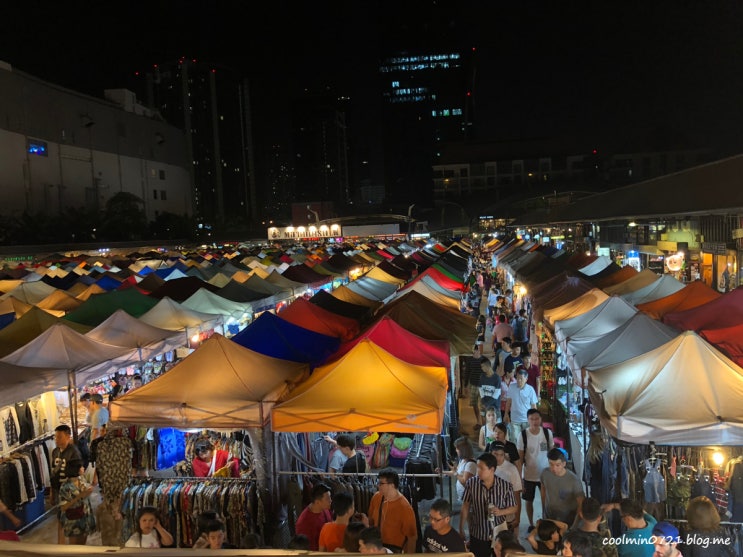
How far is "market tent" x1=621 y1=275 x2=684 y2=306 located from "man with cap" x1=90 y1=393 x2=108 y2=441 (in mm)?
8844

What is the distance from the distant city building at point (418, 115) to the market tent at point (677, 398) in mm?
135641

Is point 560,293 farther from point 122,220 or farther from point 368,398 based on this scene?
point 122,220

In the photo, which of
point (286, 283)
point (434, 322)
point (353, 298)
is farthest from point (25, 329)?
point (286, 283)

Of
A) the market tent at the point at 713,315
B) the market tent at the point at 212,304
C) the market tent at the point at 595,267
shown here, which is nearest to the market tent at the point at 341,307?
the market tent at the point at 212,304

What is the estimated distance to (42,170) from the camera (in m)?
48.2

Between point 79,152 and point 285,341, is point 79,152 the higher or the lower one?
the higher one

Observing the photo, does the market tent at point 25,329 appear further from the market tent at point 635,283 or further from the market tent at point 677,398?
the market tent at point 635,283

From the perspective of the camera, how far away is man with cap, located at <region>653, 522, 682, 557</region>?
4.10m

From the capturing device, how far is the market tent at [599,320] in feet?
29.5

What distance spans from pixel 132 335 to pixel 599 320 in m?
6.93

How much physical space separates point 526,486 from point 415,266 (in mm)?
16173

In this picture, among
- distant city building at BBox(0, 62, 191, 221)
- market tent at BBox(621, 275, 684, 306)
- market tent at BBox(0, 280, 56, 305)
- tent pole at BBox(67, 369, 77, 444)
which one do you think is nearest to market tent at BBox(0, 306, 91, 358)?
tent pole at BBox(67, 369, 77, 444)

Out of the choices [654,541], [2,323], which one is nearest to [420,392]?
[654,541]

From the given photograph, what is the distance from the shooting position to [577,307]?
33.8 feet
